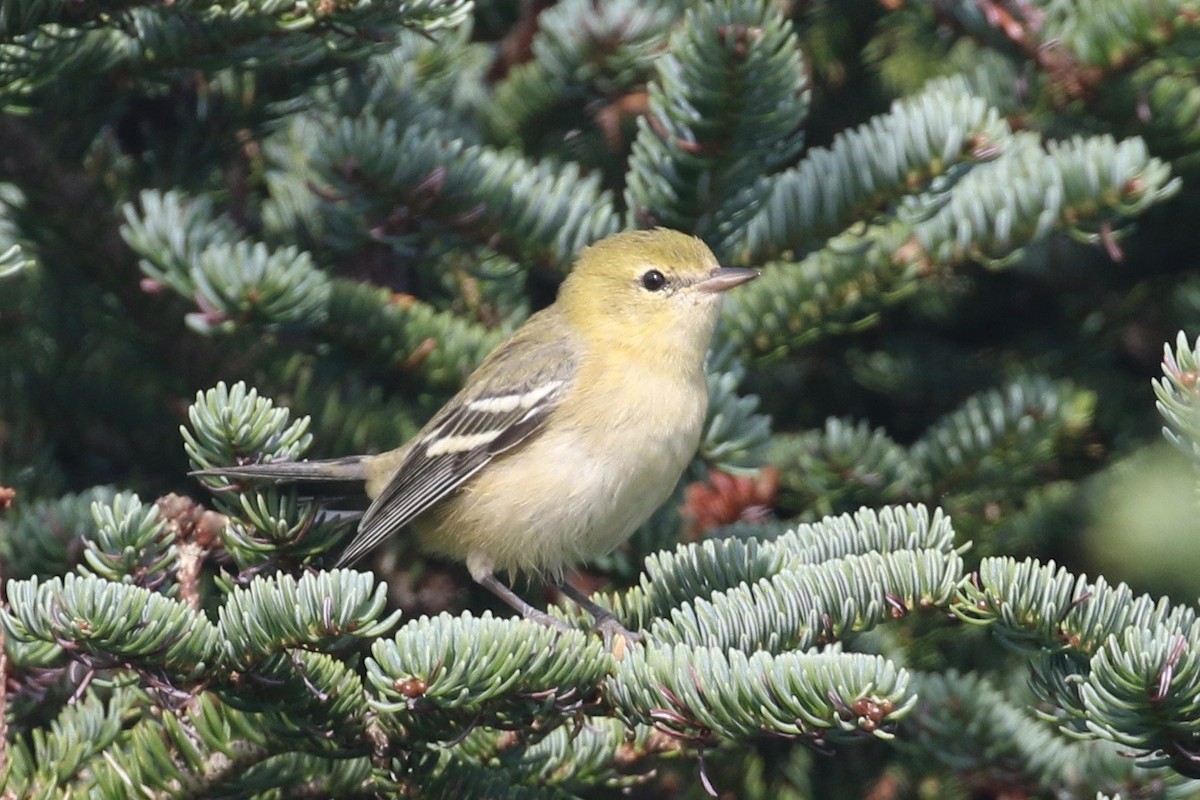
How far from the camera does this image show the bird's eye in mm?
4344

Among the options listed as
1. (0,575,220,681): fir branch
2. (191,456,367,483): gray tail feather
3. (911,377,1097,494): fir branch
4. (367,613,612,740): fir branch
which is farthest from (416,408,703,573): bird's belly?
(0,575,220,681): fir branch

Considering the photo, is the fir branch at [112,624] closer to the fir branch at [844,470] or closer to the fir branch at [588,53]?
the fir branch at [844,470]

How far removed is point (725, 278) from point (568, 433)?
2.45 feet

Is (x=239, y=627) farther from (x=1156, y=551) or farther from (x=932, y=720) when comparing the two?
(x=1156, y=551)

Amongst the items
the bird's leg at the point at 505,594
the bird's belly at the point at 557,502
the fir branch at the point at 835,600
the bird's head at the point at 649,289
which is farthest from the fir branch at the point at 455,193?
the fir branch at the point at 835,600

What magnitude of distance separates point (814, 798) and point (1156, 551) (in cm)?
109

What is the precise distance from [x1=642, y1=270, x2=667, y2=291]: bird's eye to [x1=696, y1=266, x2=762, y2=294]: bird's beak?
1.43ft

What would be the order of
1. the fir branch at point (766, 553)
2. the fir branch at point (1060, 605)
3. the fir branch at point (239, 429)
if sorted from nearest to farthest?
the fir branch at point (1060, 605)
the fir branch at point (239, 429)
the fir branch at point (766, 553)

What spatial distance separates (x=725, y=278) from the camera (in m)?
3.71

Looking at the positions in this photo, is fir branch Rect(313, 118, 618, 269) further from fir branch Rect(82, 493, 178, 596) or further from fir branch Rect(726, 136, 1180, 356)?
fir branch Rect(82, 493, 178, 596)

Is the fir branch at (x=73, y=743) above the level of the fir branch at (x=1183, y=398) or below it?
below

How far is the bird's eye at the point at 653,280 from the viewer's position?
434 centimetres

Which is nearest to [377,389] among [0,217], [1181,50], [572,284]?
[572,284]

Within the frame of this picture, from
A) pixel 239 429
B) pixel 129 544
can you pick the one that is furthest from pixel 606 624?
pixel 129 544
